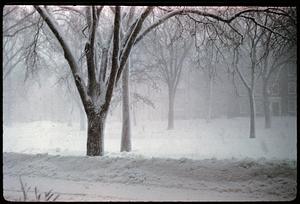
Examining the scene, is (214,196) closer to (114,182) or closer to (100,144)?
(114,182)

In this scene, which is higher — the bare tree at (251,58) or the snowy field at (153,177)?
the bare tree at (251,58)

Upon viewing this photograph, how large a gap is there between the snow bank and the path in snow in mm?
5463

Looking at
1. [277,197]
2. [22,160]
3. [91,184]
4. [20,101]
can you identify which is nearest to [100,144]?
[22,160]

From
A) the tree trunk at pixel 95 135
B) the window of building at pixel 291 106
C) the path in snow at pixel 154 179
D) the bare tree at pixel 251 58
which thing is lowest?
the path in snow at pixel 154 179

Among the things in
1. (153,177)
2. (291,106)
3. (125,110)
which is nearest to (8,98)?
(125,110)

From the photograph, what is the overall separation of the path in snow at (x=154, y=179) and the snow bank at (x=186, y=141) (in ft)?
17.9

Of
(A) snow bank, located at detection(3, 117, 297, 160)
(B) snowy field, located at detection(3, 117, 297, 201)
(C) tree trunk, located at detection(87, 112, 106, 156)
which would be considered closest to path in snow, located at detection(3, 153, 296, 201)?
(B) snowy field, located at detection(3, 117, 297, 201)

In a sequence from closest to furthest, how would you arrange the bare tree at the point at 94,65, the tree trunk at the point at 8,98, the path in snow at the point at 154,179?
the path in snow at the point at 154,179 < the bare tree at the point at 94,65 < the tree trunk at the point at 8,98

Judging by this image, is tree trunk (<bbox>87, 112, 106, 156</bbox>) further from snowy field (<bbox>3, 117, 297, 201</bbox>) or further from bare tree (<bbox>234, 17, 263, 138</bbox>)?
bare tree (<bbox>234, 17, 263, 138</bbox>)

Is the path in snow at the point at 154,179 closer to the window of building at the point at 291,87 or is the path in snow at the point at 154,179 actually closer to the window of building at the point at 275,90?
the window of building at the point at 291,87

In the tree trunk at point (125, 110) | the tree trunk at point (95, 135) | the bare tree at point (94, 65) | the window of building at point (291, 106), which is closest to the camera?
the bare tree at point (94, 65)

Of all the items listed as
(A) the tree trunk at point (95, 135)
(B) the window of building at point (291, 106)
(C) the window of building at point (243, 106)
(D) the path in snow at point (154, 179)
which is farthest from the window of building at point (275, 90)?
(D) the path in snow at point (154, 179)

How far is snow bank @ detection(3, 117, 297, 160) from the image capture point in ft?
54.2

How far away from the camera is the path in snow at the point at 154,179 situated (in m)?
6.77
